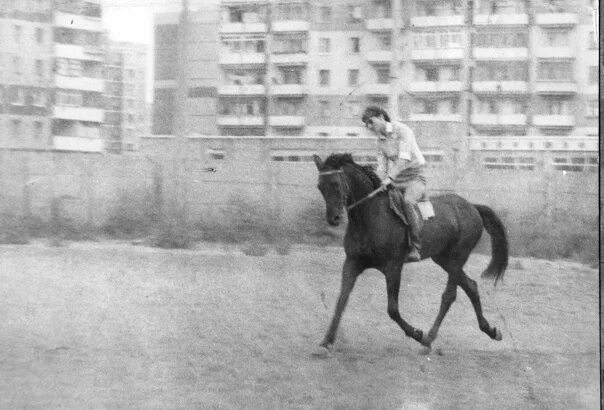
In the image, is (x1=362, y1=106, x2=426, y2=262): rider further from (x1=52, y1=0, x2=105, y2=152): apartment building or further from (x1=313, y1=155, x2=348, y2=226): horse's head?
(x1=52, y1=0, x2=105, y2=152): apartment building

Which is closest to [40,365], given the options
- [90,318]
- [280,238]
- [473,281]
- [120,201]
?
[90,318]

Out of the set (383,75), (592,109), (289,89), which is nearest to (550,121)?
(592,109)

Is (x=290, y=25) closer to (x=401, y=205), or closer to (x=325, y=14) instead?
(x=325, y=14)

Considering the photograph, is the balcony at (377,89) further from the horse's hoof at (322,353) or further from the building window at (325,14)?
the horse's hoof at (322,353)

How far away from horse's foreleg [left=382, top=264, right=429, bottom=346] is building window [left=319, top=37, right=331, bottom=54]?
6.02ft

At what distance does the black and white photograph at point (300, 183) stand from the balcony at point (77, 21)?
2 centimetres

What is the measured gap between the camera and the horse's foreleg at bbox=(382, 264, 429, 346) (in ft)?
21.6

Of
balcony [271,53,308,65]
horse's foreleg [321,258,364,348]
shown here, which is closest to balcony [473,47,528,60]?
balcony [271,53,308,65]

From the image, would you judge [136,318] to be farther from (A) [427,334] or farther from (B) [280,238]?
(A) [427,334]

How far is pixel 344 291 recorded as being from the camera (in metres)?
6.60

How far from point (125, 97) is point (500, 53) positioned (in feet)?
10.3

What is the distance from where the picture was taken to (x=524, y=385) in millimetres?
6434

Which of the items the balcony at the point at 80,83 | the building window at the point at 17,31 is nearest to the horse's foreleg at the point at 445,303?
the balcony at the point at 80,83

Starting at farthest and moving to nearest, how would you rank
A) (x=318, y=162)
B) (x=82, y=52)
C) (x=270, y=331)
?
(x=82, y=52) < (x=270, y=331) < (x=318, y=162)
